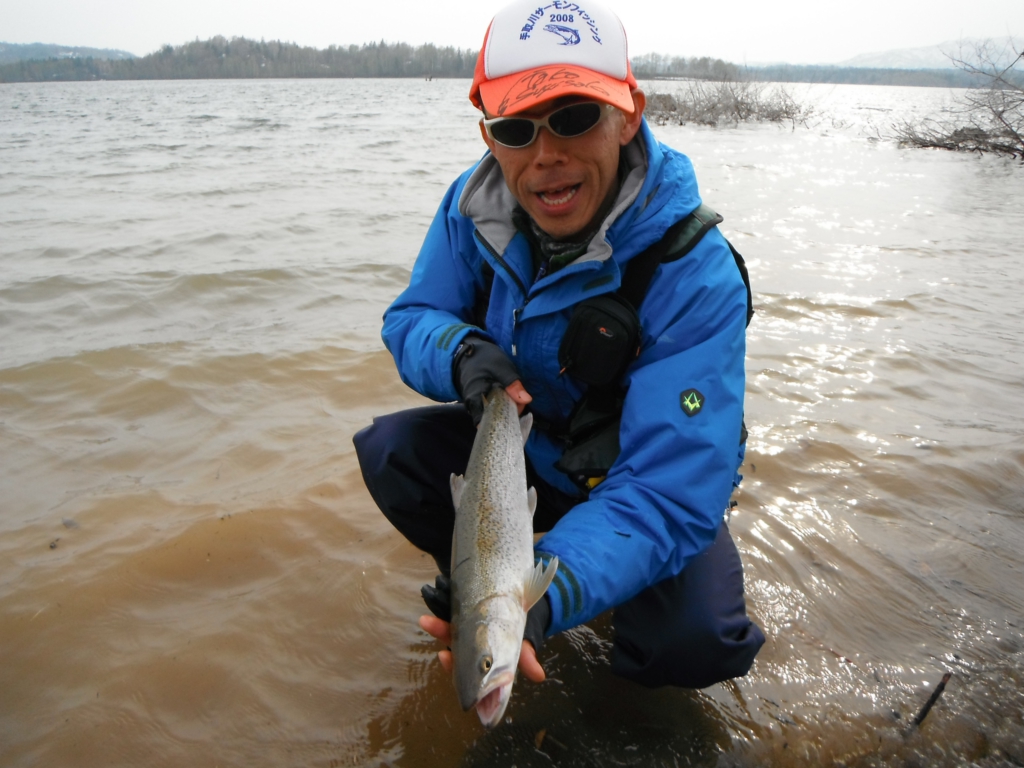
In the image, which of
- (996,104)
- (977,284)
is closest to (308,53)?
(996,104)

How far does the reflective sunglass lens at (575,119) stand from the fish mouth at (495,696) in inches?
76.7

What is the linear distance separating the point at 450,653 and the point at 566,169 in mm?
1854

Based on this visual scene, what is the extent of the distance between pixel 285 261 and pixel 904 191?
14359 millimetres

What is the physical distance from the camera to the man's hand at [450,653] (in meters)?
2.01

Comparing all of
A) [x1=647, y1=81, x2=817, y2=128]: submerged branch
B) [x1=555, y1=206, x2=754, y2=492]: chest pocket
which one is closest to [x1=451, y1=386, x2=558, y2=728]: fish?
[x1=555, y1=206, x2=754, y2=492]: chest pocket

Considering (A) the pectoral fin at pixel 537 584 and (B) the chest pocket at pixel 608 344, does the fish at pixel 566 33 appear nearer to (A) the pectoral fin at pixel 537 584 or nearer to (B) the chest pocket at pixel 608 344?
(B) the chest pocket at pixel 608 344

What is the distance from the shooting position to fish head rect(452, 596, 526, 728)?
6.28ft

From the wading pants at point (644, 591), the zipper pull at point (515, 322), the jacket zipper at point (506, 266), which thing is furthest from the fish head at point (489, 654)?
the jacket zipper at point (506, 266)

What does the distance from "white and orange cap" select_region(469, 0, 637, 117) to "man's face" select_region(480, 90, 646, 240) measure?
8 cm

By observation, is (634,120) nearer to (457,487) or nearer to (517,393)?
(517,393)

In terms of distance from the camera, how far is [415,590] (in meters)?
3.47

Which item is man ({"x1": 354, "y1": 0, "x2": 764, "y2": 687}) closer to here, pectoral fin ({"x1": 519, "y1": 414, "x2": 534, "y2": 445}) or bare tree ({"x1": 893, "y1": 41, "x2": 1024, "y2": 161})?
pectoral fin ({"x1": 519, "y1": 414, "x2": 534, "y2": 445})

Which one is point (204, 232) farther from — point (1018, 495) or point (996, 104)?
point (996, 104)

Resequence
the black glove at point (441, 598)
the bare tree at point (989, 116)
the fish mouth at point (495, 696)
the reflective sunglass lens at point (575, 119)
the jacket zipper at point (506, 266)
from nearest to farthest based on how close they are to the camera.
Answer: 1. the fish mouth at point (495, 696)
2. the black glove at point (441, 598)
3. the reflective sunglass lens at point (575, 119)
4. the jacket zipper at point (506, 266)
5. the bare tree at point (989, 116)
